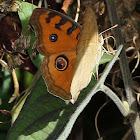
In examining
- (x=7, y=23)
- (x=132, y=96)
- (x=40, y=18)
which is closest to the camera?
(x=40, y=18)

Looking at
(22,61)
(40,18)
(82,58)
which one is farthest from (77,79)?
(22,61)

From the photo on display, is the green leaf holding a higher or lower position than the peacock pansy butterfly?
lower

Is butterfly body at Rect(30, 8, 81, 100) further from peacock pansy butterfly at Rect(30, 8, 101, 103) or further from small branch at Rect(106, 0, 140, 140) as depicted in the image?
small branch at Rect(106, 0, 140, 140)

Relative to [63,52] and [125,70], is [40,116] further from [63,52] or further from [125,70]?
[125,70]

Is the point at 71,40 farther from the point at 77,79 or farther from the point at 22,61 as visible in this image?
the point at 22,61

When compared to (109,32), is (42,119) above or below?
below

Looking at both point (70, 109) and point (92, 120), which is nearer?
point (70, 109)

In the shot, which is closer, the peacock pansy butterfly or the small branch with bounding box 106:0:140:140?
the peacock pansy butterfly

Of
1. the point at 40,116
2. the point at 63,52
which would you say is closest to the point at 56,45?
the point at 63,52

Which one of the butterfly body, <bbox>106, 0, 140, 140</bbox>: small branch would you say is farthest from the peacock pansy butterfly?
<bbox>106, 0, 140, 140</bbox>: small branch
